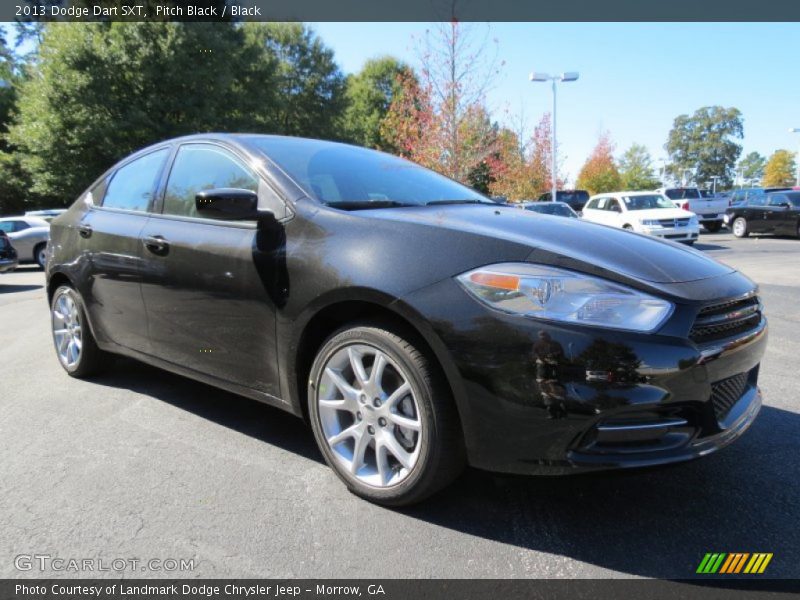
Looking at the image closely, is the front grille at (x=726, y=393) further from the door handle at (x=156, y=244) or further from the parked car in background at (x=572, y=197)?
the parked car in background at (x=572, y=197)

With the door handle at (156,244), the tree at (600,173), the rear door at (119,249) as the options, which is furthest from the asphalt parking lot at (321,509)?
the tree at (600,173)

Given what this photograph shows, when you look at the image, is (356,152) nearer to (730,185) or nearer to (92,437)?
(92,437)

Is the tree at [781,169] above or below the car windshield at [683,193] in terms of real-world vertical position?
above

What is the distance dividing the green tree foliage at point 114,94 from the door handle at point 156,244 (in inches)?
791

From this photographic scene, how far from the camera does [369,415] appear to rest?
2352 millimetres

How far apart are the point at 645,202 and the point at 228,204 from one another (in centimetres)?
1661

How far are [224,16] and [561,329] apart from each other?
93.0 ft

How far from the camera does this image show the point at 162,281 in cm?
310

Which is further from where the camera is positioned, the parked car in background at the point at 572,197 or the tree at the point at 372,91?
the tree at the point at 372,91

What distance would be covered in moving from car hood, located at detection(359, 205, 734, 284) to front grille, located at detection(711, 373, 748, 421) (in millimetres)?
407

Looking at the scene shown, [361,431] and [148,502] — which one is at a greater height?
[361,431]

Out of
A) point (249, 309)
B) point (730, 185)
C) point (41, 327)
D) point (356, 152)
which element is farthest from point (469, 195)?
point (730, 185)

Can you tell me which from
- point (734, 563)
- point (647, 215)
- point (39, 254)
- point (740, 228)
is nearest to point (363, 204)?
point (734, 563)

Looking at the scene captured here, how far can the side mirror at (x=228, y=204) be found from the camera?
2484 millimetres
